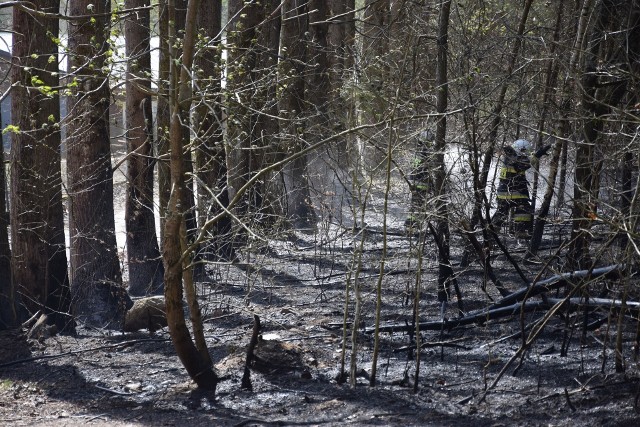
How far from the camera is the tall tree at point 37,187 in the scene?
1037 centimetres

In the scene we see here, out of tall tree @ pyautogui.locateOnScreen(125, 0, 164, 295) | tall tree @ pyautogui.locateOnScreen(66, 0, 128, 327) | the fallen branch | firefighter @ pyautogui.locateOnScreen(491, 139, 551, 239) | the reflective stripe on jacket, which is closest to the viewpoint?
the fallen branch

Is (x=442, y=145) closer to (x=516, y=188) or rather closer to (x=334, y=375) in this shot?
(x=516, y=188)

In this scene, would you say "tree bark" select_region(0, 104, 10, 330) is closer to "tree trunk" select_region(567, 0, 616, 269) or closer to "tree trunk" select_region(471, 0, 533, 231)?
"tree trunk" select_region(471, 0, 533, 231)

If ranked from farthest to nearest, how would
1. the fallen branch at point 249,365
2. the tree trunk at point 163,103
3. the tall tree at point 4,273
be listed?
the tall tree at point 4,273 < the fallen branch at point 249,365 < the tree trunk at point 163,103

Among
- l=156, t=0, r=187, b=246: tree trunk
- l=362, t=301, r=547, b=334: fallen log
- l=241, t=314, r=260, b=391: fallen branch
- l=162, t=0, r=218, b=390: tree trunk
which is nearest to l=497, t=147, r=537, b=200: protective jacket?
l=362, t=301, r=547, b=334: fallen log

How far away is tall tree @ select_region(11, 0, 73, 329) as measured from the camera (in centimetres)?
1037

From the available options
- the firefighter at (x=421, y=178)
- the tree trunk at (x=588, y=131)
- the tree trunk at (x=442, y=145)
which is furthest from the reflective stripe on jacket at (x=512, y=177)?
the tree trunk at (x=588, y=131)

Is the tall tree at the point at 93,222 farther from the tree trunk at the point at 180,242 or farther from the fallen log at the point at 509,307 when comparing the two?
the fallen log at the point at 509,307

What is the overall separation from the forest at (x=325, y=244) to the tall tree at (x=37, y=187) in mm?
27

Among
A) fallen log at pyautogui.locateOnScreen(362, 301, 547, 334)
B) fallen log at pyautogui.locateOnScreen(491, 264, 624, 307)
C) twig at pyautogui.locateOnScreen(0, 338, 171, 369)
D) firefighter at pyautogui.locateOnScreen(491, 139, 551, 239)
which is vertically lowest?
twig at pyautogui.locateOnScreen(0, 338, 171, 369)

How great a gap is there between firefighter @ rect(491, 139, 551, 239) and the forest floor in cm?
101

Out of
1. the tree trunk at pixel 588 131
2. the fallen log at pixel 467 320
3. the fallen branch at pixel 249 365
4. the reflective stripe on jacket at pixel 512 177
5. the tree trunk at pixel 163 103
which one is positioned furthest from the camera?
the reflective stripe on jacket at pixel 512 177

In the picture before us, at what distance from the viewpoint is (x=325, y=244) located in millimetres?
10266

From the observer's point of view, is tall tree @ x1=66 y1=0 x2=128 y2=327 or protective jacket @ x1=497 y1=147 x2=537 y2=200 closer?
protective jacket @ x1=497 y1=147 x2=537 y2=200
